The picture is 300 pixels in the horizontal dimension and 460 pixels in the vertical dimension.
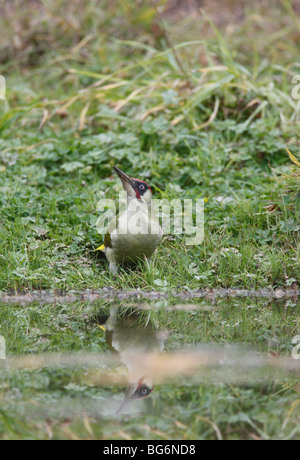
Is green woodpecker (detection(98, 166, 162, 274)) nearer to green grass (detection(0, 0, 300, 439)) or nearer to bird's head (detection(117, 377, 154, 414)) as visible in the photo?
green grass (detection(0, 0, 300, 439))

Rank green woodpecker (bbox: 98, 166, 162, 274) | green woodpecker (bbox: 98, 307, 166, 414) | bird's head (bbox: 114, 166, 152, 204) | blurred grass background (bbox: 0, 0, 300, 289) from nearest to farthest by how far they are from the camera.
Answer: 1. green woodpecker (bbox: 98, 307, 166, 414)
2. green woodpecker (bbox: 98, 166, 162, 274)
3. bird's head (bbox: 114, 166, 152, 204)
4. blurred grass background (bbox: 0, 0, 300, 289)

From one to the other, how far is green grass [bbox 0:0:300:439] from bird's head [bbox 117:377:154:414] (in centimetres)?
5

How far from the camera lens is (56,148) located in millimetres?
6980

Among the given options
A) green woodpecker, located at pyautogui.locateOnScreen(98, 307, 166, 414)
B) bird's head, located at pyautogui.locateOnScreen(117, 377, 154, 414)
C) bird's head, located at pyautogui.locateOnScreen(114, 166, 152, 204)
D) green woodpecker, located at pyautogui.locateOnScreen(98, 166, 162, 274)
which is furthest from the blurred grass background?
bird's head, located at pyautogui.locateOnScreen(117, 377, 154, 414)

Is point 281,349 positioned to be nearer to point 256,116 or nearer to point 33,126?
point 256,116

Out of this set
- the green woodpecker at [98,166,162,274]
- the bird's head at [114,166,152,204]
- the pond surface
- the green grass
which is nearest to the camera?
the pond surface

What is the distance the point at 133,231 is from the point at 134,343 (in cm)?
126

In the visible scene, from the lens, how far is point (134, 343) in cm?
379

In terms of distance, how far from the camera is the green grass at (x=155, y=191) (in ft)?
9.31

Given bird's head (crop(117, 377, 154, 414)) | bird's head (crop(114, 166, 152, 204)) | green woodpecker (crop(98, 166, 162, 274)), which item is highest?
bird's head (crop(114, 166, 152, 204))

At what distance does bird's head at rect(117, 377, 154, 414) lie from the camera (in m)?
2.89

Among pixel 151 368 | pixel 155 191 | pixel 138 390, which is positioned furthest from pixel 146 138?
pixel 138 390

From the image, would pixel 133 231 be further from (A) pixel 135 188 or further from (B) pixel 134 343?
(B) pixel 134 343
